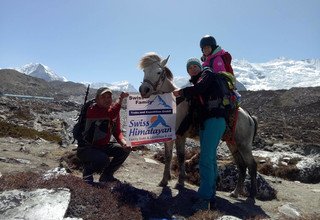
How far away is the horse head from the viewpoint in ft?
28.2

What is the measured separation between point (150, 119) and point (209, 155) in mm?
1733

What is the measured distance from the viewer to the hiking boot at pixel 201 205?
24.2 feet

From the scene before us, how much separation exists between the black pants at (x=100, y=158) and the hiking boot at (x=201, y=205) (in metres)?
1.91

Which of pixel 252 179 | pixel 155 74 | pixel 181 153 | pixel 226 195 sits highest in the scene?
pixel 155 74

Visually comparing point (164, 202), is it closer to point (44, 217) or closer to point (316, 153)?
point (44, 217)

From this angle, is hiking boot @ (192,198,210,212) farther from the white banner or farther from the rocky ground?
the white banner

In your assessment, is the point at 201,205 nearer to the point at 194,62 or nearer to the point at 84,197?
the point at 84,197

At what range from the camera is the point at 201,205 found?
7422 millimetres

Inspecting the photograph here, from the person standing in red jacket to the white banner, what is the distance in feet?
0.97

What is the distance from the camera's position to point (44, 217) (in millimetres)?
5512

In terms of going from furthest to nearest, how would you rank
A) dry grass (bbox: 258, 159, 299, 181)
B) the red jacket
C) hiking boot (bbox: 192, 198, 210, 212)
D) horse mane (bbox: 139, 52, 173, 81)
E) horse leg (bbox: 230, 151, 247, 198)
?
dry grass (bbox: 258, 159, 299, 181) < horse leg (bbox: 230, 151, 247, 198) < horse mane (bbox: 139, 52, 173, 81) < the red jacket < hiking boot (bbox: 192, 198, 210, 212)

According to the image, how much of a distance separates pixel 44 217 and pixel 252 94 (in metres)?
87.9

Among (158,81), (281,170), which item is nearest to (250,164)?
(158,81)

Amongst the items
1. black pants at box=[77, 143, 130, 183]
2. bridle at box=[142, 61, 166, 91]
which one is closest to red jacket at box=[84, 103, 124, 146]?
black pants at box=[77, 143, 130, 183]
